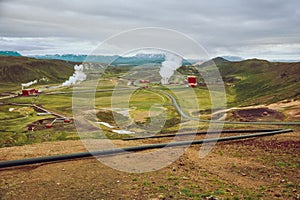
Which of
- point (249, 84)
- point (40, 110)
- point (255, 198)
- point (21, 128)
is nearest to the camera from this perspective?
point (255, 198)

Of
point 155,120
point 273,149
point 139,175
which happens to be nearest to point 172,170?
point 139,175

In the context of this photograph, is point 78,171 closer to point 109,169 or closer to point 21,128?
point 109,169

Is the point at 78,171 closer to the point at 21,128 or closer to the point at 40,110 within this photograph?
the point at 21,128

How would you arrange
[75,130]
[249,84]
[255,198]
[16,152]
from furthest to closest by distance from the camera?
[249,84] → [75,130] → [16,152] → [255,198]

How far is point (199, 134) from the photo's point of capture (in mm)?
27703

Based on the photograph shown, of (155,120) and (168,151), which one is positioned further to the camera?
(155,120)

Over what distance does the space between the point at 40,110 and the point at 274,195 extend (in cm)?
8577

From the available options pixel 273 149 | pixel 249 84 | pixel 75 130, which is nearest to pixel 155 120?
pixel 75 130

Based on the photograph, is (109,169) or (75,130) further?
(75,130)

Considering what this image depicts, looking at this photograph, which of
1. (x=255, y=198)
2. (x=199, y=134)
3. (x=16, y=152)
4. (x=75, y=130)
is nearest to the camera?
(x=255, y=198)

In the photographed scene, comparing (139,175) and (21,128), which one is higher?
(139,175)

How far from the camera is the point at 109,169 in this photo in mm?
15836

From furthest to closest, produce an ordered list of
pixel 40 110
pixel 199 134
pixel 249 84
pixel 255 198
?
pixel 249 84 < pixel 40 110 < pixel 199 134 < pixel 255 198

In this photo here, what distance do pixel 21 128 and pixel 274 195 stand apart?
198 feet
